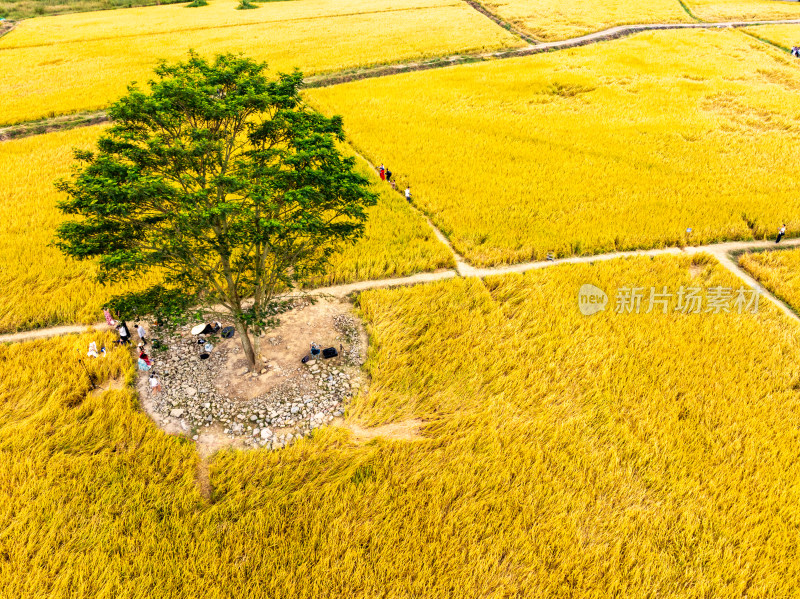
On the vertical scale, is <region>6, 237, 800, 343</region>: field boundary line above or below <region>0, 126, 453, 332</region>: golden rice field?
below

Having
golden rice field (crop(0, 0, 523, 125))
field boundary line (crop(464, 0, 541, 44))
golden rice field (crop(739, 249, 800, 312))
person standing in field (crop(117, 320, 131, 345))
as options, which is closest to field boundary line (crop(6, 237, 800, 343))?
golden rice field (crop(739, 249, 800, 312))

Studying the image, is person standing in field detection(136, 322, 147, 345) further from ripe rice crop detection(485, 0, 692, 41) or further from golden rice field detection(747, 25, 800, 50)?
golden rice field detection(747, 25, 800, 50)

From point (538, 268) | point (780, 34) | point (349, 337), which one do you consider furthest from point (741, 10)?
point (349, 337)

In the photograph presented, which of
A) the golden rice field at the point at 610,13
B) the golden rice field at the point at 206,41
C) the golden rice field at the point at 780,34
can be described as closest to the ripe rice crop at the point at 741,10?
the golden rice field at the point at 610,13

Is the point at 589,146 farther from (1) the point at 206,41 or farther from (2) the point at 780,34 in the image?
(1) the point at 206,41

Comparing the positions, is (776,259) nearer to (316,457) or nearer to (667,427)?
(667,427)

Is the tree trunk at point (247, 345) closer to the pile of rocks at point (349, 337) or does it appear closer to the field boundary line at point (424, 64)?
the pile of rocks at point (349, 337)
